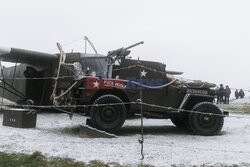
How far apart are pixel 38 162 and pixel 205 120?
15.4 feet

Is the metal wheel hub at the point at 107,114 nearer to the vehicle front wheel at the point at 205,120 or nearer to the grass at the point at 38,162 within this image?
the vehicle front wheel at the point at 205,120

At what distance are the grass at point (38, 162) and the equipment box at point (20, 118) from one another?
9.76 ft

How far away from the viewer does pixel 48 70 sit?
1362cm

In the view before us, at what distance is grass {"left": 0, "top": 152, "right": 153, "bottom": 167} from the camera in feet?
14.1

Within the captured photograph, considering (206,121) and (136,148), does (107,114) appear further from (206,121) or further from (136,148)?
(206,121)

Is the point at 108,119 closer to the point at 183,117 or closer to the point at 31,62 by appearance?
the point at 183,117

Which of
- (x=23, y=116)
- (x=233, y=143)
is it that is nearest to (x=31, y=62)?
(x=23, y=116)

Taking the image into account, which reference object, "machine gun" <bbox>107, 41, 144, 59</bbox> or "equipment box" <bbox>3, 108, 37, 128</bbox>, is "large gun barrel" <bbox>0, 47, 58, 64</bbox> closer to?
"equipment box" <bbox>3, 108, 37, 128</bbox>

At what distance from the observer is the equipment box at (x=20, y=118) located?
25.1ft

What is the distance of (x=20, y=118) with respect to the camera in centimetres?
763

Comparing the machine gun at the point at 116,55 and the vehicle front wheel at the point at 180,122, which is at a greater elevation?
the machine gun at the point at 116,55

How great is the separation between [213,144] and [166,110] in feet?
5.52

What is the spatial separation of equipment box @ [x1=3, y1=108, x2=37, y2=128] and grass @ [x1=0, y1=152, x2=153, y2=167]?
298 centimetres

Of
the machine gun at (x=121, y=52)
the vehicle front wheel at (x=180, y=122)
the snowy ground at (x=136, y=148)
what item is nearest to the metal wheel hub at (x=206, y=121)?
the snowy ground at (x=136, y=148)
